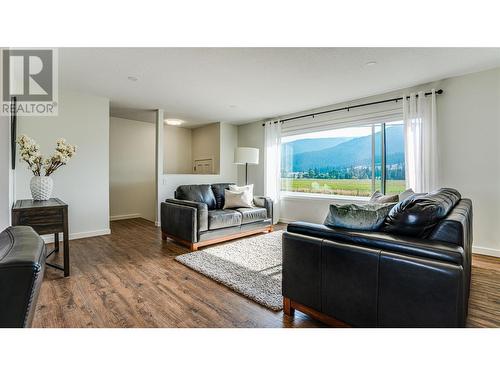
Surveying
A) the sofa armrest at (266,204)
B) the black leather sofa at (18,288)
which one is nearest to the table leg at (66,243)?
the black leather sofa at (18,288)

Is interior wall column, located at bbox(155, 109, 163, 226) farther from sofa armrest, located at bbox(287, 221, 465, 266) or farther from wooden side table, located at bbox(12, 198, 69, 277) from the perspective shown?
sofa armrest, located at bbox(287, 221, 465, 266)

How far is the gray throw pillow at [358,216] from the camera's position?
1.51m

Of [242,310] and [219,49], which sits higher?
[219,49]

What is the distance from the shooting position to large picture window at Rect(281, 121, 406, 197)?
390 centimetres

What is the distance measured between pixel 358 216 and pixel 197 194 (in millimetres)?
2839

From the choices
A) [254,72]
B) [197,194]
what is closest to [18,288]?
[254,72]

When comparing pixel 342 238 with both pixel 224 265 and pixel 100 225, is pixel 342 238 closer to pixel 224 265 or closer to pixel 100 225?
pixel 224 265

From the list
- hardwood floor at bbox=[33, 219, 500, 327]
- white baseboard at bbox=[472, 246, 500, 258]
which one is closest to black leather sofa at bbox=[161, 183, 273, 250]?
hardwood floor at bbox=[33, 219, 500, 327]

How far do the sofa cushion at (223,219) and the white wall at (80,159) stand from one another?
1.99 m

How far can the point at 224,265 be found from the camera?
106 inches

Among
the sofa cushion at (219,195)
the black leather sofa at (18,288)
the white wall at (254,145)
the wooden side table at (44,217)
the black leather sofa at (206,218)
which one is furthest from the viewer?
the white wall at (254,145)

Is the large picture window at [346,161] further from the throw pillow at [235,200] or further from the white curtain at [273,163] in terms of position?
the throw pillow at [235,200]

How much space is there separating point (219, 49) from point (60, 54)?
1.64 meters
